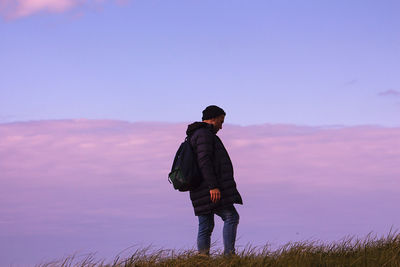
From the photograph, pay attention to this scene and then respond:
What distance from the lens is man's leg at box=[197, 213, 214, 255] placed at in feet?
28.9

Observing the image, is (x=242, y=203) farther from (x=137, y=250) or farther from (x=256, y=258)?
(x=137, y=250)

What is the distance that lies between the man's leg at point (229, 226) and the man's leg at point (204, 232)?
0.18 meters

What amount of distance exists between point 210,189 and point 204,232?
2.35 ft

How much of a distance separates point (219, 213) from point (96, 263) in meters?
1.94

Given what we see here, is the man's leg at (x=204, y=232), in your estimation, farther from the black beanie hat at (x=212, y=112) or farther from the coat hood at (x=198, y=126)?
the black beanie hat at (x=212, y=112)

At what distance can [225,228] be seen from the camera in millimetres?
8812

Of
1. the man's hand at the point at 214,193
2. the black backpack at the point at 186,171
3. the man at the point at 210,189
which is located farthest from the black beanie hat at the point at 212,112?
the man's hand at the point at 214,193

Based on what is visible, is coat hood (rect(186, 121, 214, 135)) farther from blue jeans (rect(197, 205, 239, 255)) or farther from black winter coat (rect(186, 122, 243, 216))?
blue jeans (rect(197, 205, 239, 255))

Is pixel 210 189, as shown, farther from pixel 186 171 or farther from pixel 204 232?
pixel 204 232

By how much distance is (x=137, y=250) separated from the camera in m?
8.45

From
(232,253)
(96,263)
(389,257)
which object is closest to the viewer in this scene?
(96,263)

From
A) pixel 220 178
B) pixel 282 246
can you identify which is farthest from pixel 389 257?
pixel 220 178

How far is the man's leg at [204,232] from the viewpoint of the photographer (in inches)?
347

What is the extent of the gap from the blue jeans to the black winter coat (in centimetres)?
12
